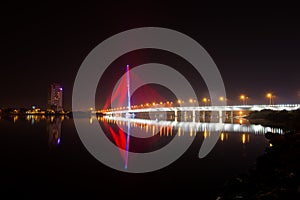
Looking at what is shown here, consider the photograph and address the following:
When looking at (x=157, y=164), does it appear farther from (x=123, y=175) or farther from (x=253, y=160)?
(x=253, y=160)

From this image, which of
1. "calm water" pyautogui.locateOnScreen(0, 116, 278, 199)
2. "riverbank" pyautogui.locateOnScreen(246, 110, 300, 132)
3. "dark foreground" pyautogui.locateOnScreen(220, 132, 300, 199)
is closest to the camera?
"dark foreground" pyautogui.locateOnScreen(220, 132, 300, 199)

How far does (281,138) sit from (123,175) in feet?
20.2

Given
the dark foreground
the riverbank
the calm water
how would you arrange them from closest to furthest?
1. the dark foreground
2. the calm water
3. the riverbank

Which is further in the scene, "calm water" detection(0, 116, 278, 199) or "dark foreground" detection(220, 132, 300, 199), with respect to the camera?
"calm water" detection(0, 116, 278, 199)

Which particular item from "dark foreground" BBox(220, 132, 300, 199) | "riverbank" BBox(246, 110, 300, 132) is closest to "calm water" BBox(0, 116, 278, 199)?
"dark foreground" BBox(220, 132, 300, 199)

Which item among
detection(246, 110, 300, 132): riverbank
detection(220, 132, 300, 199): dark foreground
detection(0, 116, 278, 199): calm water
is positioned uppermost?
detection(246, 110, 300, 132): riverbank

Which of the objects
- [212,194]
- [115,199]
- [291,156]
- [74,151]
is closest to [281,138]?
[291,156]

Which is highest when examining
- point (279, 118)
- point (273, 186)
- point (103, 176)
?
point (279, 118)

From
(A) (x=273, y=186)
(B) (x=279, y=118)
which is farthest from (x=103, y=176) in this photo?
(B) (x=279, y=118)

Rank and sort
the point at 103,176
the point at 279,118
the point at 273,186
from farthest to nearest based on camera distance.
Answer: the point at 279,118
the point at 103,176
the point at 273,186

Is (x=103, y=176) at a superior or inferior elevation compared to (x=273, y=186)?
inferior

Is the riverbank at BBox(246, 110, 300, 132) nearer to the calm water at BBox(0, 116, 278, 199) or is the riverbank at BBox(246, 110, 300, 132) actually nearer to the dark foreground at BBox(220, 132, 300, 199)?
the calm water at BBox(0, 116, 278, 199)

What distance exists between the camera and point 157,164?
10023mm

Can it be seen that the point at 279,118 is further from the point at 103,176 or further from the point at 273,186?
the point at 273,186
